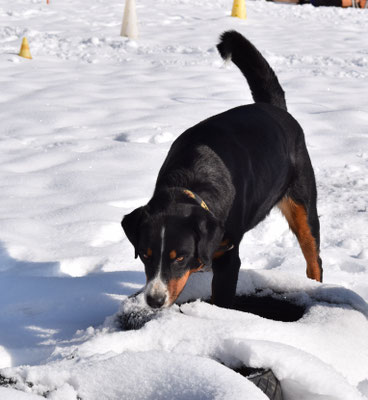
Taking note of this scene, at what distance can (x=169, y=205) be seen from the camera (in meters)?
3.02

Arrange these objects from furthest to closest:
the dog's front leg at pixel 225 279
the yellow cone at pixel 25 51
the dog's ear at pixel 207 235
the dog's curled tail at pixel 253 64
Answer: the yellow cone at pixel 25 51 → the dog's curled tail at pixel 253 64 → the dog's front leg at pixel 225 279 → the dog's ear at pixel 207 235

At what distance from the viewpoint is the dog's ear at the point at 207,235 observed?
9.65ft

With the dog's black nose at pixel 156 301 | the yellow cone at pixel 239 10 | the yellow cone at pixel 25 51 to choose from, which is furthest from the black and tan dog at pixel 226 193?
the yellow cone at pixel 239 10

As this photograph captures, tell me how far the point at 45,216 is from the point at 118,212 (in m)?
0.49

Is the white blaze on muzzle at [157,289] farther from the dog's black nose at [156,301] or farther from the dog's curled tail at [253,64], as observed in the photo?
the dog's curled tail at [253,64]

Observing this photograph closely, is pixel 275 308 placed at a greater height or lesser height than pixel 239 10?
lesser

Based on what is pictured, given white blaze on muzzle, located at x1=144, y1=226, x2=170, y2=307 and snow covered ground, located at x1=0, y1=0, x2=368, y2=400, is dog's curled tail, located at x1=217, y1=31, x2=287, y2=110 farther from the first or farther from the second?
white blaze on muzzle, located at x1=144, y1=226, x2=170, y2=307

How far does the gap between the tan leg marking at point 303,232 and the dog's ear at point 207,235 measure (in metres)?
1.03

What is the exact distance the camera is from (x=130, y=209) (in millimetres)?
4719

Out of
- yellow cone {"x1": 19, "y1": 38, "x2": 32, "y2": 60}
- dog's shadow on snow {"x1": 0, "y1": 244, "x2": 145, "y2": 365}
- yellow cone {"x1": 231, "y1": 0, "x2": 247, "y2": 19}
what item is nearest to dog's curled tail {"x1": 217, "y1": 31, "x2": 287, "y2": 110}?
dog's shadow on snow {"x1": 0, "y1": 244, "x2": 145, "y2": 365}

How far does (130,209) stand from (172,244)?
1.83 metres

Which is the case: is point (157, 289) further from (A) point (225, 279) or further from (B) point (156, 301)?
(A) point (225, 279)

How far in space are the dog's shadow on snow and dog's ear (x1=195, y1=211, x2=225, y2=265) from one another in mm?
635

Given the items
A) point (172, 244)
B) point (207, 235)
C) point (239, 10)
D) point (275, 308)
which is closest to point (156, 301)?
point (172, 244)
